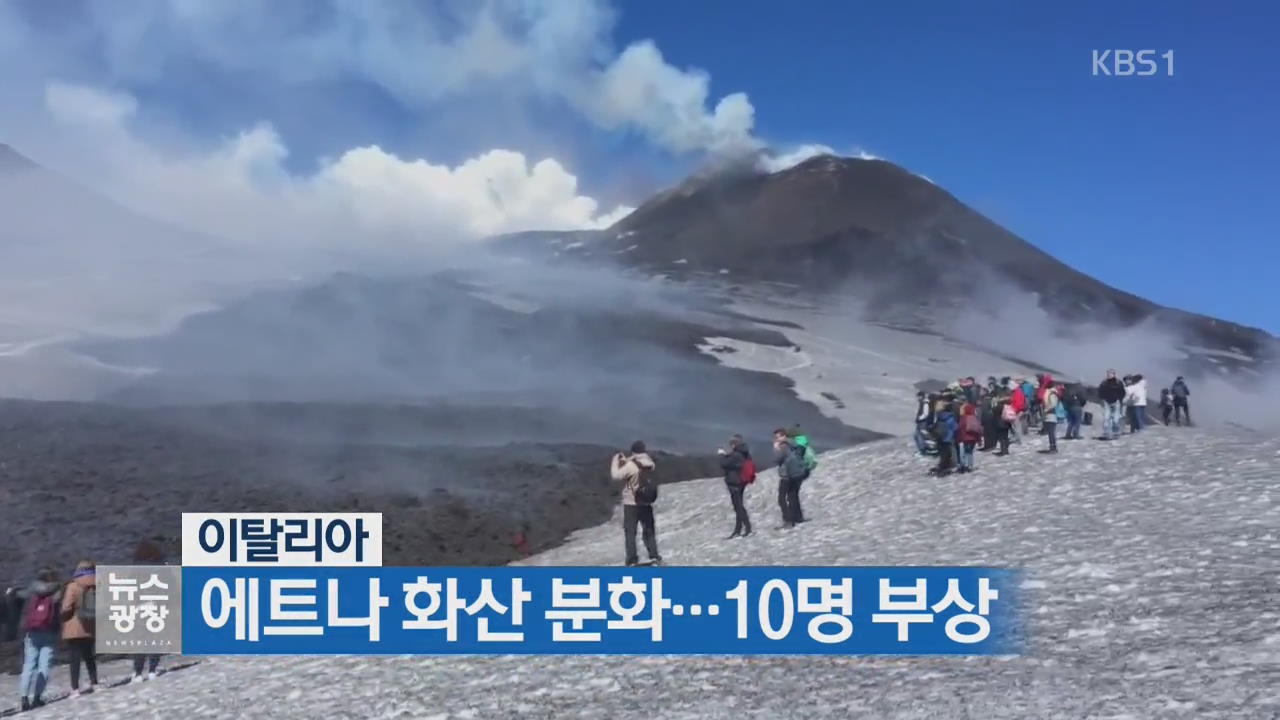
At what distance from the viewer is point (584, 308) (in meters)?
97.4

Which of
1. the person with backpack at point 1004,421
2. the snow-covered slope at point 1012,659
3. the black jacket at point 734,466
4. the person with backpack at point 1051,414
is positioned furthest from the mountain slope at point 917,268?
the snow-covered slope at point 1012,659

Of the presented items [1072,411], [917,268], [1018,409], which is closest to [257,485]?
[1018,409]

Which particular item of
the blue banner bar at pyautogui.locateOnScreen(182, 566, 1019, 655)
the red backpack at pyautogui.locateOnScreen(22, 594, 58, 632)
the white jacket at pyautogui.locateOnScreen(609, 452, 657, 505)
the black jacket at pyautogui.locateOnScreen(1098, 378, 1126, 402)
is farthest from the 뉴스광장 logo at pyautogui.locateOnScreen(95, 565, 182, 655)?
the black jacket at pyautogui.locateOnScreen(1098, 378, 1126, 402)

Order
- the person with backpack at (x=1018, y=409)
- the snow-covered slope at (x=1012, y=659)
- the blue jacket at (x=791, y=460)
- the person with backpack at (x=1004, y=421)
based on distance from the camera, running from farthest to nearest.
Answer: the person with backpack at (x=1018, y=409) < the person with backpack at (x=1004, y=421) < the blue jacket at (x=791, y=460) < the snow-covered slope at (x=1012, y=659)

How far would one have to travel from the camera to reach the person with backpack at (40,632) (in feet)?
51.4

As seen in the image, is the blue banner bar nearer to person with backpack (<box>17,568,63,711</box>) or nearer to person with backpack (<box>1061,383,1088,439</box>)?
person with backpack (<box>17,568,63,711</box>)

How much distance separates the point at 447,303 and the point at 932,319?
63737 mm

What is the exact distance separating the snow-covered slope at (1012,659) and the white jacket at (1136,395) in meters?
5.39

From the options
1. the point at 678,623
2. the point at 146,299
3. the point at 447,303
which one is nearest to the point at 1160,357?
the point at 447,303

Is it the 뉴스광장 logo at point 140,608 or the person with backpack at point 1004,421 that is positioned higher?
the person with backpack at point 1004,421

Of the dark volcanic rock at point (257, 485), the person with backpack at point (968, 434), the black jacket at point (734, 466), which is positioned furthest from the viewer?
the dark volcanic rock at point (257, 485)

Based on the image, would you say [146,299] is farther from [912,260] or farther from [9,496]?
[912,260]
